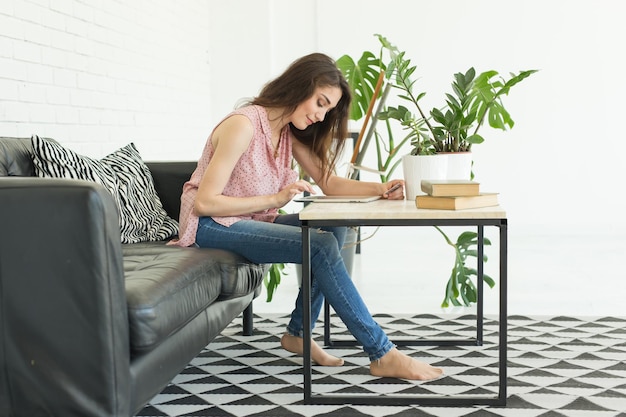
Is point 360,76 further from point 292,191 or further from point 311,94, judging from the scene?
point 292,191

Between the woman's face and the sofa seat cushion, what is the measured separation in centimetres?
52

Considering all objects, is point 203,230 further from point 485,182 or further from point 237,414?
point 485,182

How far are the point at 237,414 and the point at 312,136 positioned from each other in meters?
1.10

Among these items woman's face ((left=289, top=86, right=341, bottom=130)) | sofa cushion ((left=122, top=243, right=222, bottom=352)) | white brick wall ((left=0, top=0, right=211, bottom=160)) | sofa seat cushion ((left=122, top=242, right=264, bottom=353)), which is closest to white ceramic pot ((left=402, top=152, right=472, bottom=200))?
Answer: woman's face ((left=289, top=86, right=341, bottom=130))

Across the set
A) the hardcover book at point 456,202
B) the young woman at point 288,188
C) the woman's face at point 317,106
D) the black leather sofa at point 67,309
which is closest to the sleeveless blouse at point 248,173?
the young woman at point 288,188

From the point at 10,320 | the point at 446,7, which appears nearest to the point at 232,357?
the point at 10,320

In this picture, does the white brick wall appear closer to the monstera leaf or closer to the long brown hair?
the long brown hair

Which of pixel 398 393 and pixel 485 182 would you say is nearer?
pixel 398 393

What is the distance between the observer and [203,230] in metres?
2.69

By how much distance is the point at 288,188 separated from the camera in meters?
2.54

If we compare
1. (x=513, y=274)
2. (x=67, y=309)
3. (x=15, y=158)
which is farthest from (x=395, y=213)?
(x=513, y=274)

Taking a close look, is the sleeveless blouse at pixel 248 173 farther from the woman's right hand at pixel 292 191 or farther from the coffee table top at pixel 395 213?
the coffee table top at pixel 395 213

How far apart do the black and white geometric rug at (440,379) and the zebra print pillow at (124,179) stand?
1.62 feet

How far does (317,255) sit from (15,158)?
95 centimetres
